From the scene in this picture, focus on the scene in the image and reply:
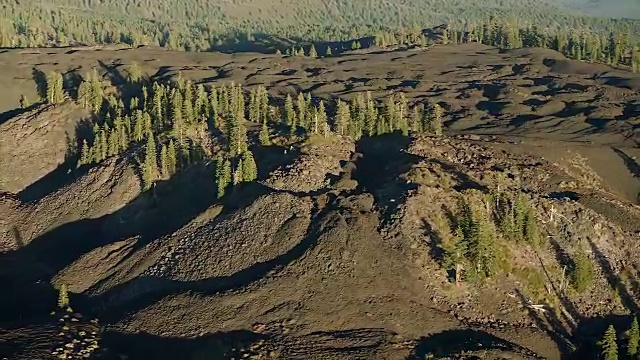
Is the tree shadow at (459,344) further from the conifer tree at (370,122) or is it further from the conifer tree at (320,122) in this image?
the conifer tree at (370,122)

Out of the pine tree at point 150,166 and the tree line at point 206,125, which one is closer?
the pine tree at point 150,166

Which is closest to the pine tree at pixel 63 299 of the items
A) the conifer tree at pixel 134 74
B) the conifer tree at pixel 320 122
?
the conifer tree at pixel 320 122

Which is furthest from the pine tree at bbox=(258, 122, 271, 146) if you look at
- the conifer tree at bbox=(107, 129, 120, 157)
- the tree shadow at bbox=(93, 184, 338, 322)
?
the tree shadow at bbox=(93, 184, 338, 322)

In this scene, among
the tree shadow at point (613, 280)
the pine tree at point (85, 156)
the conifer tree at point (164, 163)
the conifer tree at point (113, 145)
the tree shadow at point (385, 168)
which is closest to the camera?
the tree shadow at point (613, 280)

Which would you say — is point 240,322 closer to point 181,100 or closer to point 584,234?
point 584,234

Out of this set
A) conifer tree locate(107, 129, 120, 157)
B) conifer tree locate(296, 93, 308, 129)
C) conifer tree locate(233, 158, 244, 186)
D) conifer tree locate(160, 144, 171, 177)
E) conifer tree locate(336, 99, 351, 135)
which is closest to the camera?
conifer tree locate(233, 158, 244, 186)

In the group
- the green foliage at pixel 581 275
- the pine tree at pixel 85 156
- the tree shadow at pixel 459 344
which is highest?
the pine tree at pixel 85 156

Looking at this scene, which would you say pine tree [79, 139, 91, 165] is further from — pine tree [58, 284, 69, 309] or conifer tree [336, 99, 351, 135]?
pine tree [58, 284, 69, 309]
